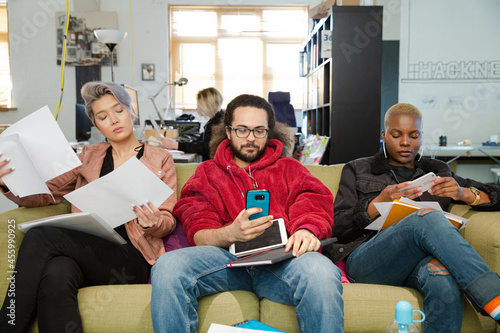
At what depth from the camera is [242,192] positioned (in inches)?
65.3

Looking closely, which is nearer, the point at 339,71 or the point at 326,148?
the point at 339,71

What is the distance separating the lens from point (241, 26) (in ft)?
22.4

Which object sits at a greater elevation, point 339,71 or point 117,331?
point 339,71

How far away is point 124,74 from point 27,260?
18.7 feet

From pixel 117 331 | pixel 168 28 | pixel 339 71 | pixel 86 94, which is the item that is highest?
pixel 168 28

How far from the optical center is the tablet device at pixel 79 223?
1479 millimetres

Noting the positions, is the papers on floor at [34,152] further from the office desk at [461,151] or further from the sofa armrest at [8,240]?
the office desk at [461,151]

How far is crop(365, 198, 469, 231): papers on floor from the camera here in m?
1.57

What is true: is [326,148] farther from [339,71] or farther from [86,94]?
[86,94]

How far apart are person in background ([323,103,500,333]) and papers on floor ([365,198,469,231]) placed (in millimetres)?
36

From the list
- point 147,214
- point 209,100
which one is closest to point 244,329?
point 147,214

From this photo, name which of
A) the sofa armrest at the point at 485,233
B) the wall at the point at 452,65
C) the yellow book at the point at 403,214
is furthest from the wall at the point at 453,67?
the yellow book at the point at 403,214

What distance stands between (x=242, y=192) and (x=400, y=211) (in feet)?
1.99

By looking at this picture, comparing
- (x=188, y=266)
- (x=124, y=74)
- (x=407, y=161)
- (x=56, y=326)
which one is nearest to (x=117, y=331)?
(x=56, y=326)
